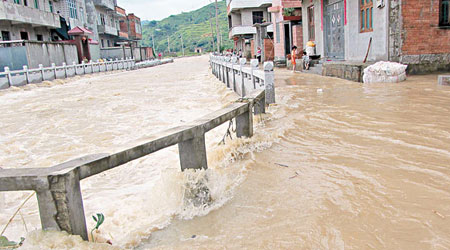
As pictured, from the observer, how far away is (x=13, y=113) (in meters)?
11.9

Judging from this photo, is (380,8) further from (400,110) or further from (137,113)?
(137,113)

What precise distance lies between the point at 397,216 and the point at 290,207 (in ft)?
2.86

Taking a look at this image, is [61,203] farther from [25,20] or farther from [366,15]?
[25,20]

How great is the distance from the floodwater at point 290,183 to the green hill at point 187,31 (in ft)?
260

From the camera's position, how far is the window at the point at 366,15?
12.9m

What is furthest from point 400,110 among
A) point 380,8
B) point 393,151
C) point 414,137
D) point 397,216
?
point 380,8

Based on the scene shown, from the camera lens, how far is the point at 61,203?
2357 millimetres

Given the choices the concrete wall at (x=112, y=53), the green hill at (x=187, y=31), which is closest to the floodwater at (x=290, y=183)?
the concrete wall at (x=112, y=53)

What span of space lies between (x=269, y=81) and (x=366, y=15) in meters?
7.36

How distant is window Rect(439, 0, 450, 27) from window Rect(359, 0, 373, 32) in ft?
6.96

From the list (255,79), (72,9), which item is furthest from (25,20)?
(255,79)

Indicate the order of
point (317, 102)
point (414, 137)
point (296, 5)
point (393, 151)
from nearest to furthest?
point (393, 151) < point (414, 137) < point (317, 102) < point (296, 5)

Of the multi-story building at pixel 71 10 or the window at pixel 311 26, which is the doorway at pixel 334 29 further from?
the multi-story building at pixel 71 10

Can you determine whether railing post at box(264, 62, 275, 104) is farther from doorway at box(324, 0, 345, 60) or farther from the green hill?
the green hill
